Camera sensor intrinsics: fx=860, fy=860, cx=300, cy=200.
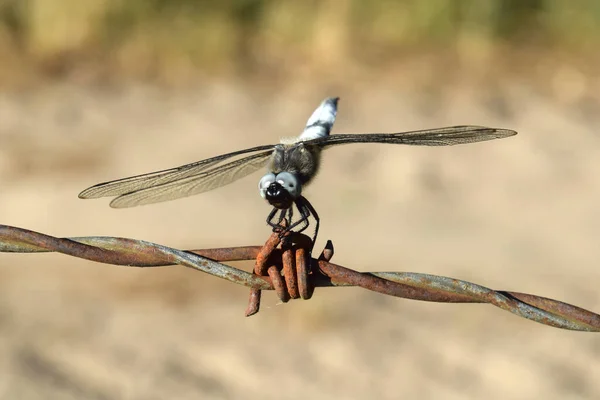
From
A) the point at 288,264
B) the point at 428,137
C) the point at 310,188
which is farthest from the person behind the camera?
the point at 310,188

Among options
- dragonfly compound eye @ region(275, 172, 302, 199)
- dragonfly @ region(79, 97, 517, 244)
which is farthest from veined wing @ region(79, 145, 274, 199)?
dragonfly compound eye @ region(275, 172, 302, 199)

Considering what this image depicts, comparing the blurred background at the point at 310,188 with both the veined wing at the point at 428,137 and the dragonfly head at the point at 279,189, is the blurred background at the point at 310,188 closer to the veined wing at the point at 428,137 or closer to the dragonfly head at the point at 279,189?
the veined wing at the point at 428,137

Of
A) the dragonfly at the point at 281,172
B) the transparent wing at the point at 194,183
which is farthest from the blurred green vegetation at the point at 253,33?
the dragonfly at the point at 281,172

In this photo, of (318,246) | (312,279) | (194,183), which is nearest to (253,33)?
(318,246)

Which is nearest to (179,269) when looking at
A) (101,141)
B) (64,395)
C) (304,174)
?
(64,395)

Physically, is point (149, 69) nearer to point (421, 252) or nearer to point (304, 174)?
point (421, 252)

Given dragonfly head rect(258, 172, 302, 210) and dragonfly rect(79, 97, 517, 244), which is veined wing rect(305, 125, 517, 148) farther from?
dragonfly head rect(258, 172, 302, 210)

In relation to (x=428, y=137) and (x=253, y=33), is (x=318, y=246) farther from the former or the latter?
(x=253, y=33)
